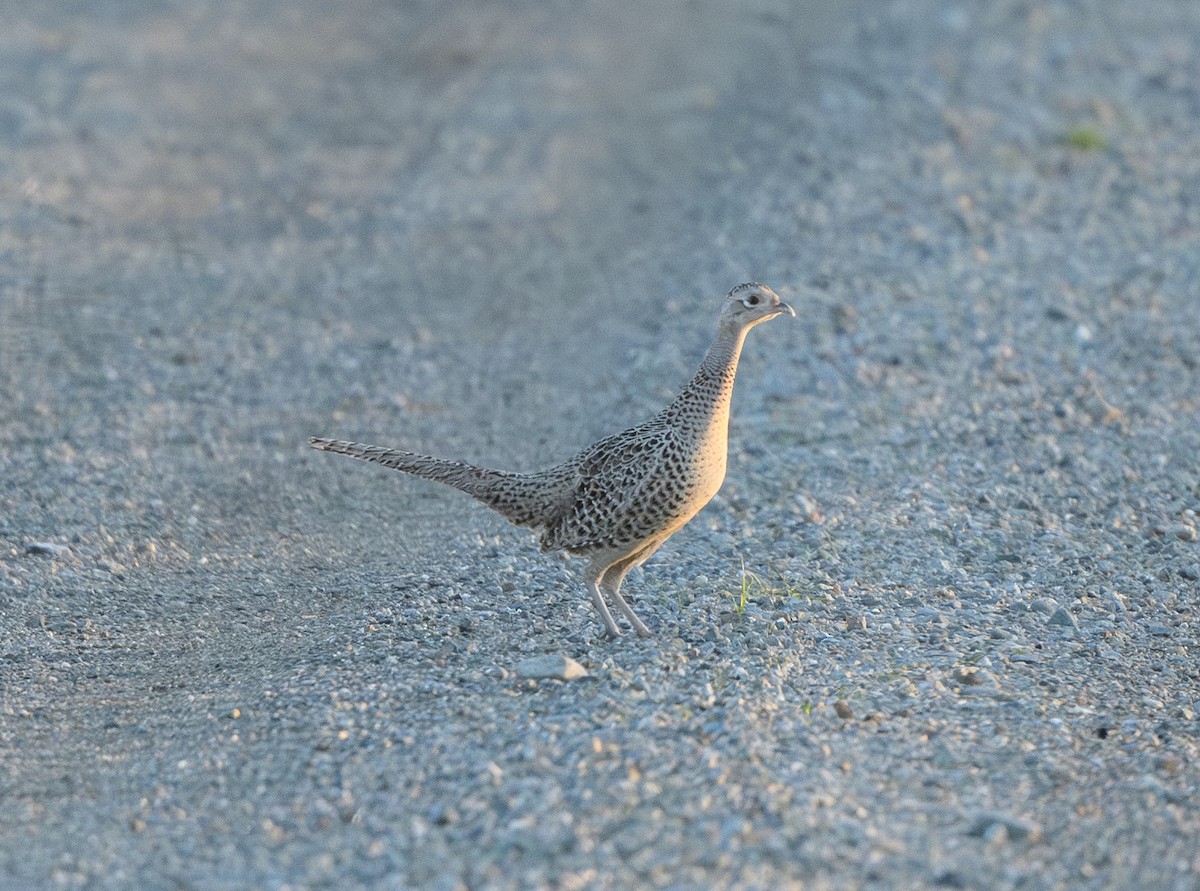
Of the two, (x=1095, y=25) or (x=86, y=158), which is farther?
(x=1095, y=25)

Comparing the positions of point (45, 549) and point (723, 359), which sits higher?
point (723, 359)

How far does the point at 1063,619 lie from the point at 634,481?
8.72 ft

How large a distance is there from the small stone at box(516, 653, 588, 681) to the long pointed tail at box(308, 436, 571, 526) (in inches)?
36.9

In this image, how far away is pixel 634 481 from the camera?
7840 millimetres

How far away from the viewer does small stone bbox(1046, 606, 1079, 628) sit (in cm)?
846

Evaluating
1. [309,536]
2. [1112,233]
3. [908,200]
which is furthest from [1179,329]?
[309,536]

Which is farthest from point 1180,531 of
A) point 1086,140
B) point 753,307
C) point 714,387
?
point 1086,140

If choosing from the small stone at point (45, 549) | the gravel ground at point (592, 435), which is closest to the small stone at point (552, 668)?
the gravel ground at point (592, 435)

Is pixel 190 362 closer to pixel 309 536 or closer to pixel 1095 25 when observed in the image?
pixel 309 536

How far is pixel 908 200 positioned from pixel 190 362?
6933 mm

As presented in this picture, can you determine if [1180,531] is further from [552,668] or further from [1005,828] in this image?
[552,668]

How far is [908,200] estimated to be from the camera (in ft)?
47.6

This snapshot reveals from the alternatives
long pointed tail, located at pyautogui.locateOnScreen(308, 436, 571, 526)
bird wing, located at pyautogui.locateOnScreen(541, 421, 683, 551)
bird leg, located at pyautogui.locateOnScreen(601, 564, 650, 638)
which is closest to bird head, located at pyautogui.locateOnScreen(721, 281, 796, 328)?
bird wing, located at pyautogui.locateOnScreen(541, 421, 683, 551)

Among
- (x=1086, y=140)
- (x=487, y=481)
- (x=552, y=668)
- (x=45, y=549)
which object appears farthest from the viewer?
(x=1086, y=140)
